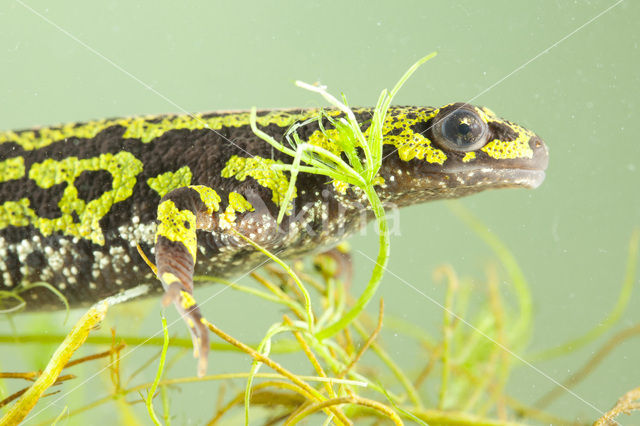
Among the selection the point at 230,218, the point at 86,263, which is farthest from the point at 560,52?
the point at 86,263

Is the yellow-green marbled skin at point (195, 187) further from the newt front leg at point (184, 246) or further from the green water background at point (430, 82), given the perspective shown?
the green water background at point (430, 82)

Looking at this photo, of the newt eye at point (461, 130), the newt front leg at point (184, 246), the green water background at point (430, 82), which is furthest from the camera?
the green water background at point (430, 82)

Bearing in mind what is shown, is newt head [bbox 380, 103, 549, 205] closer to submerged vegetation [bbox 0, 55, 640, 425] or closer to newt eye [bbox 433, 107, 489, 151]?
newt eye [bbox 433, 107, 489, 151]

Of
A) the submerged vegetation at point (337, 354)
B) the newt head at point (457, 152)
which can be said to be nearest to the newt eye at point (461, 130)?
the newt head at point (457, 152)

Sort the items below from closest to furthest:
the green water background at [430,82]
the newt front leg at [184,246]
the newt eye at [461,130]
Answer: the newt front leg at [184,246] < the newt eye at [461,130] < the green water background at [430,82]

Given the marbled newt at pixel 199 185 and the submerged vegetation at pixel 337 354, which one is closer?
the submerged vegetation at pixel 337 354

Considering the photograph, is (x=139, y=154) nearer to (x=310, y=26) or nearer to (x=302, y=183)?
(x=302, y=183)

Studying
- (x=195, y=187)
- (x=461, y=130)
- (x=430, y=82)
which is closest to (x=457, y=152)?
(x=461, y=130)
